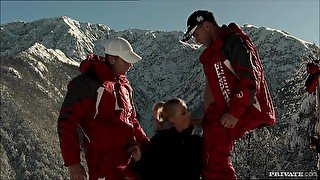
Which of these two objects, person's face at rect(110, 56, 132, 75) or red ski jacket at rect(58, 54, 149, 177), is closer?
red ski jacket at rect(58, 54, 149, 177)

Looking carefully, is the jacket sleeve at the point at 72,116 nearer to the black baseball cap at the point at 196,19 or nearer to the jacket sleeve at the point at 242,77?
the black baseball cap at the point at 196,19

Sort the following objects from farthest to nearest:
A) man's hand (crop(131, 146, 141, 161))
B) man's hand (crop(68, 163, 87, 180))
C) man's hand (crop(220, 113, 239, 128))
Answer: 1. man's hand (crop(131, 146, 141, 161))
2. man's hand (crop(68, 163, 87, 180))
3. man's hand (crop(220, 113, 239, 128))

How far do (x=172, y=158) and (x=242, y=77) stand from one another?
3.50ft

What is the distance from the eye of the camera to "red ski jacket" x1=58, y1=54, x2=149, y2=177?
15.3 feet

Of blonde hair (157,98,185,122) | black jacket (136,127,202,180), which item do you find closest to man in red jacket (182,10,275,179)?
black jacket (136,127,202,180)

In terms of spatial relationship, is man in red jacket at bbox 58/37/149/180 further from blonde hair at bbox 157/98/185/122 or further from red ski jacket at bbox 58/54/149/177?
blonde hair at bbox 157/98/185/122

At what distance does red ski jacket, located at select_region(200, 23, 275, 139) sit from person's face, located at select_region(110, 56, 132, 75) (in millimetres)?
844

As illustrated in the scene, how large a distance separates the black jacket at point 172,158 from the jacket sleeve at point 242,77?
2.11 feet

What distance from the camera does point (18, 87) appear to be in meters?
188

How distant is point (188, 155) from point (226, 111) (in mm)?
590

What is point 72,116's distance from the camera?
15.3 feet

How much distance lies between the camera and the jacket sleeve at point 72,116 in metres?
4.60

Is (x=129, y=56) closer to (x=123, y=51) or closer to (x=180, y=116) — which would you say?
(x=123, y=51)

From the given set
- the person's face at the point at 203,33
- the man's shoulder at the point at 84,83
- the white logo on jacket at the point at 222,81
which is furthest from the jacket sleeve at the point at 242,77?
the man's shoulder at the point at 84,83
